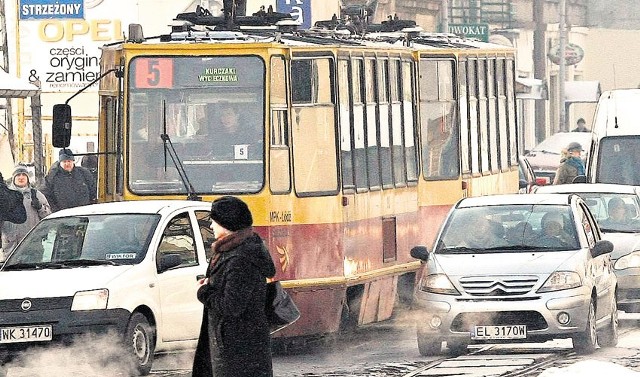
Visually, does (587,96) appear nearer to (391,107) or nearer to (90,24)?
(90,24)

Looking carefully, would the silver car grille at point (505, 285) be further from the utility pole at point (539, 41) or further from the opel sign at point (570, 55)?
the utility pole at point (539, 41)

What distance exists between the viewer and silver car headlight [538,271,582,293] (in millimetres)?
17078

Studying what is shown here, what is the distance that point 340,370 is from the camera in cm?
1644

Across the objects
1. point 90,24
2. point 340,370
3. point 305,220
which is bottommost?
point 340,370

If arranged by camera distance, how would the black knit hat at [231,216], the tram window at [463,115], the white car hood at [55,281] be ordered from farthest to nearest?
the tram window at [463,115]
the white car hood at [55,281]
the black knit hat at [231,216]

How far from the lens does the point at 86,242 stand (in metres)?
16.5

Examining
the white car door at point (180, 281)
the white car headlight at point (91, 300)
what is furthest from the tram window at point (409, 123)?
the white car headlight at point (91, 300)

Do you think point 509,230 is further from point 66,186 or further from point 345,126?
point 66,186

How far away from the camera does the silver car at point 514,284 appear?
16953 millimetres

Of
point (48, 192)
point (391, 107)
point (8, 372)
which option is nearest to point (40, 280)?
point (8, 372)

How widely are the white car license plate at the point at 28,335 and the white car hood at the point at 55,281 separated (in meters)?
0.26

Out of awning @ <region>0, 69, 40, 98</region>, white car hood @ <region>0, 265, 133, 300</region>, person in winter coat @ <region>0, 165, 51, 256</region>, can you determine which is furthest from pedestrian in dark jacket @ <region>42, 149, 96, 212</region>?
white car hood @ <region>0, 265, 133, 300</region>

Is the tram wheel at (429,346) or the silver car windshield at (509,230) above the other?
the silver car windshield at (509,230)

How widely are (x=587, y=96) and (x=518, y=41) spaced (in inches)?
178
